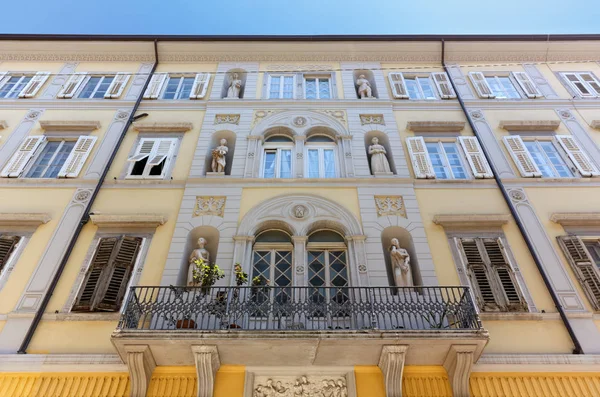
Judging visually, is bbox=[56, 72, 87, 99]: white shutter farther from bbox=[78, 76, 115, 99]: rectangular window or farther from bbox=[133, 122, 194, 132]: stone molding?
bbox=[133, 122, 194, 132]: stone molding

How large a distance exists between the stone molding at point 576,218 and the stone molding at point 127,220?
983cm

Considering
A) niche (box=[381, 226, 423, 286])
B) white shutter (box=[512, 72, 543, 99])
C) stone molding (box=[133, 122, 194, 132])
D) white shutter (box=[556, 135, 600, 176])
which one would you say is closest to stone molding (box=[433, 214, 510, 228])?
niche (box=[381, 226, 423, 286])

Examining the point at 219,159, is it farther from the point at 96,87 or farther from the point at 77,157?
the point at 96,87

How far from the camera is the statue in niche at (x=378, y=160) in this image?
12.9 meters

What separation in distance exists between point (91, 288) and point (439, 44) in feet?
47.5

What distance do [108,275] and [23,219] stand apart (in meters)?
2.91

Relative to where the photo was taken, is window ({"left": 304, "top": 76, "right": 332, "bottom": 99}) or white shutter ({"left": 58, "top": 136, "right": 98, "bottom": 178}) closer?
white shutter ({"left": 58, "top": 136, "right": 98, "bottom": 178})

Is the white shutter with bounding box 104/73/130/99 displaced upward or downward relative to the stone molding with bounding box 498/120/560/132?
upward

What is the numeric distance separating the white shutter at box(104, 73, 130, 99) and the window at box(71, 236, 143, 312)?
661 cm

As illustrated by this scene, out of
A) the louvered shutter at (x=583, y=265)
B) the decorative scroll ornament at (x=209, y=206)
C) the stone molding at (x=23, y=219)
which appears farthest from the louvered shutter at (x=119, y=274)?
the louvered shutter at (x=583, y=265)

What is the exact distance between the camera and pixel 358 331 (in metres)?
8.05

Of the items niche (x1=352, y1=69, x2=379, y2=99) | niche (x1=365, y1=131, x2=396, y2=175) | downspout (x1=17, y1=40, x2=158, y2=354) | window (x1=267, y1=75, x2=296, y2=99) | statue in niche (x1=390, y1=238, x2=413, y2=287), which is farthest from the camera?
niche (x1=352, y1=69, x2=379, y2=99)

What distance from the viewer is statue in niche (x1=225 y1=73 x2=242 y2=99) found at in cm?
1581

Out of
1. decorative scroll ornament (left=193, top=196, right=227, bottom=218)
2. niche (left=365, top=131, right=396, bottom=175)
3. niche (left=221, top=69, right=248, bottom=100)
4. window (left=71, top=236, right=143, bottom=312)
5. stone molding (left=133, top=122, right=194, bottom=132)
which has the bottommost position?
window (left=71, top=236, right=143, bottom=312)
